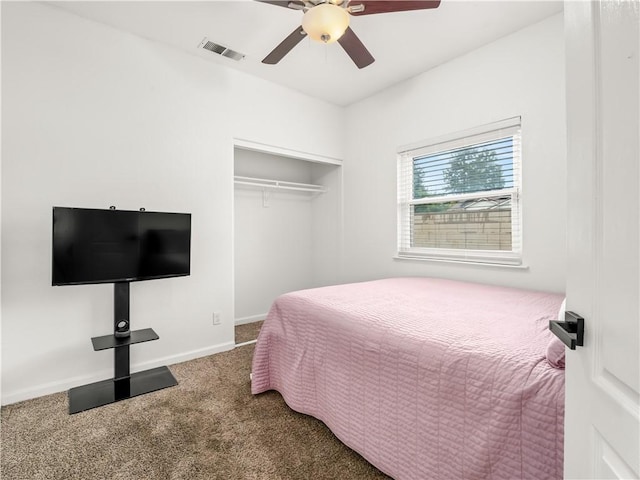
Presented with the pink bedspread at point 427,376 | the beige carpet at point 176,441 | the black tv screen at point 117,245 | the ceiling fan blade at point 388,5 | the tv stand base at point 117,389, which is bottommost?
the beige carpet at point 176,441

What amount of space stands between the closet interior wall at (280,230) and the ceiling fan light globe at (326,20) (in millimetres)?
2113

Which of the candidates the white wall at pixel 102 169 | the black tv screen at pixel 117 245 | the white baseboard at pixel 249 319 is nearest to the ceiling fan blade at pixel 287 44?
the white wall at pixel 102 169

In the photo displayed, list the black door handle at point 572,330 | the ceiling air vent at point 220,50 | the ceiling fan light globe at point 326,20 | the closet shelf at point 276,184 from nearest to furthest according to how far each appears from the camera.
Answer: the black door handle at point 572,330 < the ceiling fan light globe at point 326,20 < the ceiling air vent at point 220,50 < the closet shelf at point 276,184

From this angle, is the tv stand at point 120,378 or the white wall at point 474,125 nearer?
the tv stand at point 120,378

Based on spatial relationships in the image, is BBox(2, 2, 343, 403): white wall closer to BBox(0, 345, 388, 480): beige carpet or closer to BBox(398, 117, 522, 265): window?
BBox(0, 345, 388, 480): beige carpet

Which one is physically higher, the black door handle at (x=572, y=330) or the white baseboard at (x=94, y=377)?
the black door handle at (x=572, y=330)

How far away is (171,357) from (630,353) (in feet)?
9.83

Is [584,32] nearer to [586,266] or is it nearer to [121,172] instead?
[586,266]

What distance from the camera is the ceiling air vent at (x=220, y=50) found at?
8.69ft

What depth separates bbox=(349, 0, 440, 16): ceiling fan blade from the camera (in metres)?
1.72

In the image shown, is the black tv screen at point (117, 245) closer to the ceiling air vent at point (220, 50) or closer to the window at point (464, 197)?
the ceiling air vent at point (220, 50)

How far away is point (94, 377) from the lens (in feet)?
7.86

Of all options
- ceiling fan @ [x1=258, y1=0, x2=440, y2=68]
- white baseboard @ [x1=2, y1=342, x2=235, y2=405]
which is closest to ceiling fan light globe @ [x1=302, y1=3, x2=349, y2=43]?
ceiling fan @ [x1=258, y1=0, x2=440, y2=68]

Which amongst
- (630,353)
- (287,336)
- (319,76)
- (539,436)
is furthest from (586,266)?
(319,76)
